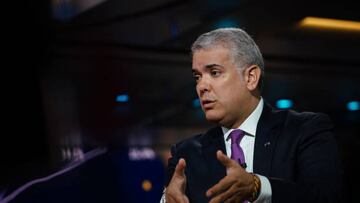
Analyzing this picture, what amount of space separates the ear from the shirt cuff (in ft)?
1.21

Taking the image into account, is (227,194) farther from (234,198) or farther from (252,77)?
(252,77)

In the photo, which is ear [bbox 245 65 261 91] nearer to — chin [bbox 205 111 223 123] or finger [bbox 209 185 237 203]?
chin [bbox 205 111 223 123]

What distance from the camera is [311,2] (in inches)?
106

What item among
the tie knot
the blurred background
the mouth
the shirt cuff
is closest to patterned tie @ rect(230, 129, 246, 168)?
the tie knot

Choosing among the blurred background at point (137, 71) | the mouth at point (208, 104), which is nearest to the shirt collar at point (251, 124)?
the mouth at point (208, 104)

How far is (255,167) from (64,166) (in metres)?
1.30

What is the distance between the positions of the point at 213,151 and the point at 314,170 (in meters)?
0.31

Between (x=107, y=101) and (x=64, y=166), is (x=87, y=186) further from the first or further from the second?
(x=107, y=101)

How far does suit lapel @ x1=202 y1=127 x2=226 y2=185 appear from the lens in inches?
51.8

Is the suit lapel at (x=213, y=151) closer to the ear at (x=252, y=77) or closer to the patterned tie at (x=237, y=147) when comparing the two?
the patterned tie at (x=237, y=147)

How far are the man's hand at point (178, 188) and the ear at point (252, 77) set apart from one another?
37cm

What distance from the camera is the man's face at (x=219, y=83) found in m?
1.29

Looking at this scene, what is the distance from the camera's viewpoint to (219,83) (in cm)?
130

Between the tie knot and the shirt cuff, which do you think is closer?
the shirt cuff
